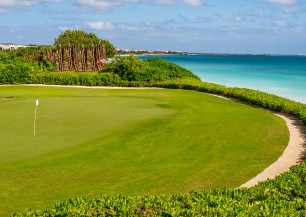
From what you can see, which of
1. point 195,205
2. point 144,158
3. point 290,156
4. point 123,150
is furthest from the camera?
point 290,156

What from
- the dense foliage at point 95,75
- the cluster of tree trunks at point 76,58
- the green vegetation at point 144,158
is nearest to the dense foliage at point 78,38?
the cluster of tree trunks at point 76,58

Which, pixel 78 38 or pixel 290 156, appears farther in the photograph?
pixel 78 38

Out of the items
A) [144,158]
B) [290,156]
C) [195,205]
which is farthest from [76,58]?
[195,205]

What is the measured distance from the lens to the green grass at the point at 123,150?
12961mm

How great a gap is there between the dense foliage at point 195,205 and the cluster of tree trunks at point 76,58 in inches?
1967

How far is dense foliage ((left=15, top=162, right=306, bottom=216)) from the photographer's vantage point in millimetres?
8586

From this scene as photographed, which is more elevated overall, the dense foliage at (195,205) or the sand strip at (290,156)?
the dense foliage at (195,205)

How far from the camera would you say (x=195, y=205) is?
9.12 metres

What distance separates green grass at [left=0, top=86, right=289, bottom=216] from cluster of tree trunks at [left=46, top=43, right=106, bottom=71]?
3150 cm

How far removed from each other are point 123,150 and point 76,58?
43.8m

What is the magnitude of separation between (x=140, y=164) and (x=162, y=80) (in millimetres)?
36236

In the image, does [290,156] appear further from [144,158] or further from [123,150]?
[123,150]

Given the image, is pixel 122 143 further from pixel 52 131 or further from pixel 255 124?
pixel 255 124

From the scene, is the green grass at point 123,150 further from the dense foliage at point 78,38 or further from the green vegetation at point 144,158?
the dense foliage at point 78,38
